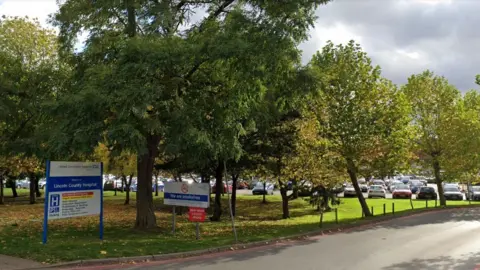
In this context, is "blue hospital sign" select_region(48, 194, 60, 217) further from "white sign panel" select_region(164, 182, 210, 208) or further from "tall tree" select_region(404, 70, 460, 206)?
"tall tree" select_region(404, 70, 460, 206)

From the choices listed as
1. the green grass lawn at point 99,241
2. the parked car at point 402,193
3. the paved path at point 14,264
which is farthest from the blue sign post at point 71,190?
the parked car at point 402,193

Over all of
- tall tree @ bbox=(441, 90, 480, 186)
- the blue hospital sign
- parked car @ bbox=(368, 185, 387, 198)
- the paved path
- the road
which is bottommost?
the road

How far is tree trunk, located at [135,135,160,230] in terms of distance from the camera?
15972mm

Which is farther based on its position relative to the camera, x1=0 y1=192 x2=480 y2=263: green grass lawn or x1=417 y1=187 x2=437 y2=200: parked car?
x1=417 y1=187 x2=437 y2=200: parked car

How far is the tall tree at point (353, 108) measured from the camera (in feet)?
72.0

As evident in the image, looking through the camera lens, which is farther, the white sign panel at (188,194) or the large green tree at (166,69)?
the white sign panel at (188,194)

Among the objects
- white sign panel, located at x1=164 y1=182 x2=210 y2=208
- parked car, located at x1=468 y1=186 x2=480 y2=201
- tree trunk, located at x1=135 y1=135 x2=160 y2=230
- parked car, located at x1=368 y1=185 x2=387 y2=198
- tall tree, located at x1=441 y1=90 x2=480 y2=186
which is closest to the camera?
white sign panel, located at x1=164 y1=182 x2=210 y2=208

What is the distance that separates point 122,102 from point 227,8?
6612 mm

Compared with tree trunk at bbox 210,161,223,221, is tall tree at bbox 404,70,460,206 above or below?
above

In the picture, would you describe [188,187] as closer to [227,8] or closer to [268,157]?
[227,8]

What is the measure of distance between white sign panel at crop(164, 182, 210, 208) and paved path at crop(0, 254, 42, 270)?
5.75m

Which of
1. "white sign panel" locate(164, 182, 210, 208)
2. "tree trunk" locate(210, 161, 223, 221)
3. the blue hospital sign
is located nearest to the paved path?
the blue hospital sign

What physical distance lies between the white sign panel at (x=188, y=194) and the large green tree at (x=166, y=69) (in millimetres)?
1077

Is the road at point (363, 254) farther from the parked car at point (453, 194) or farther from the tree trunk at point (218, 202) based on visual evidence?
the parked car at point (453, 194)
